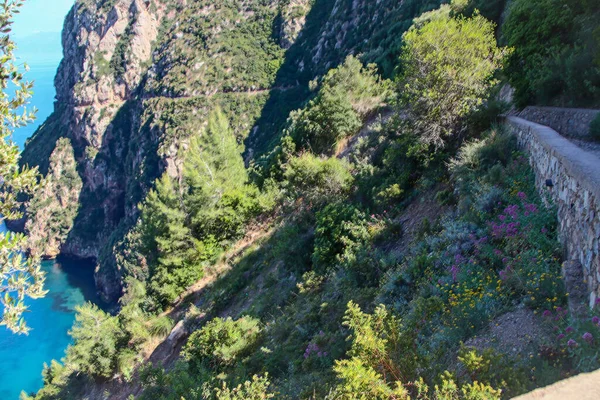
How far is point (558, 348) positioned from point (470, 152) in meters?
5.36

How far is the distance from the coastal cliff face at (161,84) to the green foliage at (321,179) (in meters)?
51.5

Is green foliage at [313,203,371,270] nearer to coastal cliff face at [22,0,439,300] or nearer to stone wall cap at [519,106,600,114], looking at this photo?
stone wall cap at [519,106,600,114]

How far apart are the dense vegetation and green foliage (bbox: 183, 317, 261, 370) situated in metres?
0.04

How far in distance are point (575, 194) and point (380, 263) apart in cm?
396

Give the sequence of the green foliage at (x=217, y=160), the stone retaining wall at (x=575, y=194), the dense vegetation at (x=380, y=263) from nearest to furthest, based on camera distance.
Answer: the stone retaining wall at (x=575, y=194) → the dense vegetation at (x=380, y=263) → the green foliage at (x=217, y=160)

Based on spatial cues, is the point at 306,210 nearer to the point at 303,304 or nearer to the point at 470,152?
the point at 303,304

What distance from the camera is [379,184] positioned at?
36.2ft

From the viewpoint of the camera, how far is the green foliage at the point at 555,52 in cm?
836

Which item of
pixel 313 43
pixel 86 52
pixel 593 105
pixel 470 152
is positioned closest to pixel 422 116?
pixel 470 152

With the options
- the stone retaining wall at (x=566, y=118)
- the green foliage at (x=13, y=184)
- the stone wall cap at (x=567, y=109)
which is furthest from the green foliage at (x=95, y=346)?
the stone wall cap at (x=567, y=109)

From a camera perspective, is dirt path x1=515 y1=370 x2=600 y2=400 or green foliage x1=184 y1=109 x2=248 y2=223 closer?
dirt path x1=515 y1=370 x2=600 y2=400

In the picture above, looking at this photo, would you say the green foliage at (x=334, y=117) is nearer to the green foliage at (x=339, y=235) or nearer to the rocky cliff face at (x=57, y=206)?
the green foliage at (x=339, y=235)

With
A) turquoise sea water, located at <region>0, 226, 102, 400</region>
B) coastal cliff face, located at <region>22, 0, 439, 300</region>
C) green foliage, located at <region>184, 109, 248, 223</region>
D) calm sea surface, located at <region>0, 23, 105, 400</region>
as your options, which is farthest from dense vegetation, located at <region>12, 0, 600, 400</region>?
coastal cliff face, located at <region>22, 0, 439, 300</region>

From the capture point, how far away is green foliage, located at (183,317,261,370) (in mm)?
8625
